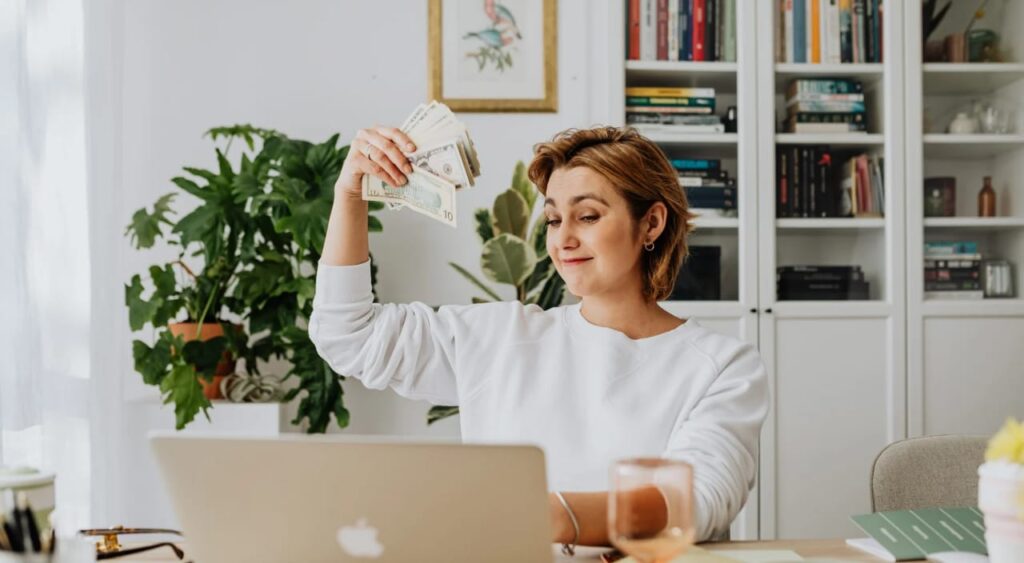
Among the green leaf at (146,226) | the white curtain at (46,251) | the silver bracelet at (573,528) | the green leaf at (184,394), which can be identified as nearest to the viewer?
the silver bracelet at (573,528)

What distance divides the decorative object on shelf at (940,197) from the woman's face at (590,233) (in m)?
1.73

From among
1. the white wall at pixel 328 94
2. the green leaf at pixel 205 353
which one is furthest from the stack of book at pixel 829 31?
the green leaf at pixel 205 353

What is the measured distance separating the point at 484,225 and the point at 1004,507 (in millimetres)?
2065

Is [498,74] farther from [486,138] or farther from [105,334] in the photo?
[105,334]

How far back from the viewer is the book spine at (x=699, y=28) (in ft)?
9.74

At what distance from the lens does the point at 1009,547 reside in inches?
→ 37.0

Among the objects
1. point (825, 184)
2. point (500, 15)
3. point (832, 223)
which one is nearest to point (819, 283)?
point (832, 223)

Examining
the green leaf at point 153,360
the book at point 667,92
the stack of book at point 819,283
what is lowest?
the green leaf at point 153,360

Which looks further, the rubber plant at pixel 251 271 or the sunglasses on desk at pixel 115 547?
the rubber plant at pixel 251 271

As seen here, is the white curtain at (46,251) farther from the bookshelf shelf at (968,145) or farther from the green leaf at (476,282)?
the bookshelf shelf at (968,145)

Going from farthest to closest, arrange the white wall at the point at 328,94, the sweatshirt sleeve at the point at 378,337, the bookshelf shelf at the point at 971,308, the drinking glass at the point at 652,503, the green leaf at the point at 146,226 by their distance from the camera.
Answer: the white wall at the point at 328,94
the bookshelf shelf at the point at 971,308
the green leaf at the point at 146,226
the sweatshirt sleeve at the point at 378,337
the drinking glass at the point at 652,503

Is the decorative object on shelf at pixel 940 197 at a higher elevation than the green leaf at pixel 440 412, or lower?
higher

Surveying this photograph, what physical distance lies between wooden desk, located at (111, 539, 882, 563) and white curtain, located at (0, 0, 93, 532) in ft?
3.37

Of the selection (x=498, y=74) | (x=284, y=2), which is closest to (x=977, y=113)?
(x=498, y=74)
